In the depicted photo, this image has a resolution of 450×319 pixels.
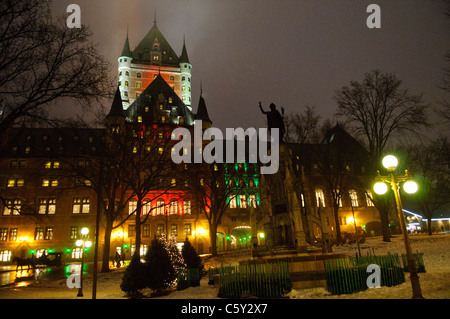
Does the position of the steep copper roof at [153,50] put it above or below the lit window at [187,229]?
above

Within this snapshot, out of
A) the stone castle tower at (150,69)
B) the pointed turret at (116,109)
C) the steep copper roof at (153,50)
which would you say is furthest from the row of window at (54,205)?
the steep copper roof at (153,50)

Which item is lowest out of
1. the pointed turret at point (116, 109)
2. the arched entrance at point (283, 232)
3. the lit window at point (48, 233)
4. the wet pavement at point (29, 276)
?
the wet pavement at point (29, 276)

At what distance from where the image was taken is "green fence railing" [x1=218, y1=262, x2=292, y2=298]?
11.6m

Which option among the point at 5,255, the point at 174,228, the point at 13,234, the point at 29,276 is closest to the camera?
the point at 29,276

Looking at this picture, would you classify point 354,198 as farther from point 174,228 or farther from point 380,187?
point 380,187

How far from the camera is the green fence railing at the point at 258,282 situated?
1158cm

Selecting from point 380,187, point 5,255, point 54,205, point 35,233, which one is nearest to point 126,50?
point 54,205

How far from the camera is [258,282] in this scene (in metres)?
11.8

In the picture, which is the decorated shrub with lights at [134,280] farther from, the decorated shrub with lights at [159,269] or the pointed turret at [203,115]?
the pointed turret at [203,115]

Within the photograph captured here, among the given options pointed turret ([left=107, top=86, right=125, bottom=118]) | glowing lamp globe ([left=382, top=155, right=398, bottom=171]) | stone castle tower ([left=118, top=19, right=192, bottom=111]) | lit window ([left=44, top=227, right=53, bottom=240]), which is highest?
stone castle tower ([left=118, top=19, right=192, bottom=111])

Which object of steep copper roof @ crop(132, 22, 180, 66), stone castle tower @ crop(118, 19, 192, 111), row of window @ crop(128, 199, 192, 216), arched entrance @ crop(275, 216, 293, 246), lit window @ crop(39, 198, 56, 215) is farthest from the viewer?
steep copper roof @ crop(132, 22, 180, 66)

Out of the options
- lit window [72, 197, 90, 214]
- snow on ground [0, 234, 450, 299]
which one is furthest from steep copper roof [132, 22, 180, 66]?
snow on ground [0, 234, 450, 299]

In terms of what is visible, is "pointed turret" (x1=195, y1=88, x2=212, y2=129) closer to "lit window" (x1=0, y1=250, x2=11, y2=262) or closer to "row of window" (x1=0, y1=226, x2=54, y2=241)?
"row of window" (x1=0, y1=226, x2=54, y2=241)
